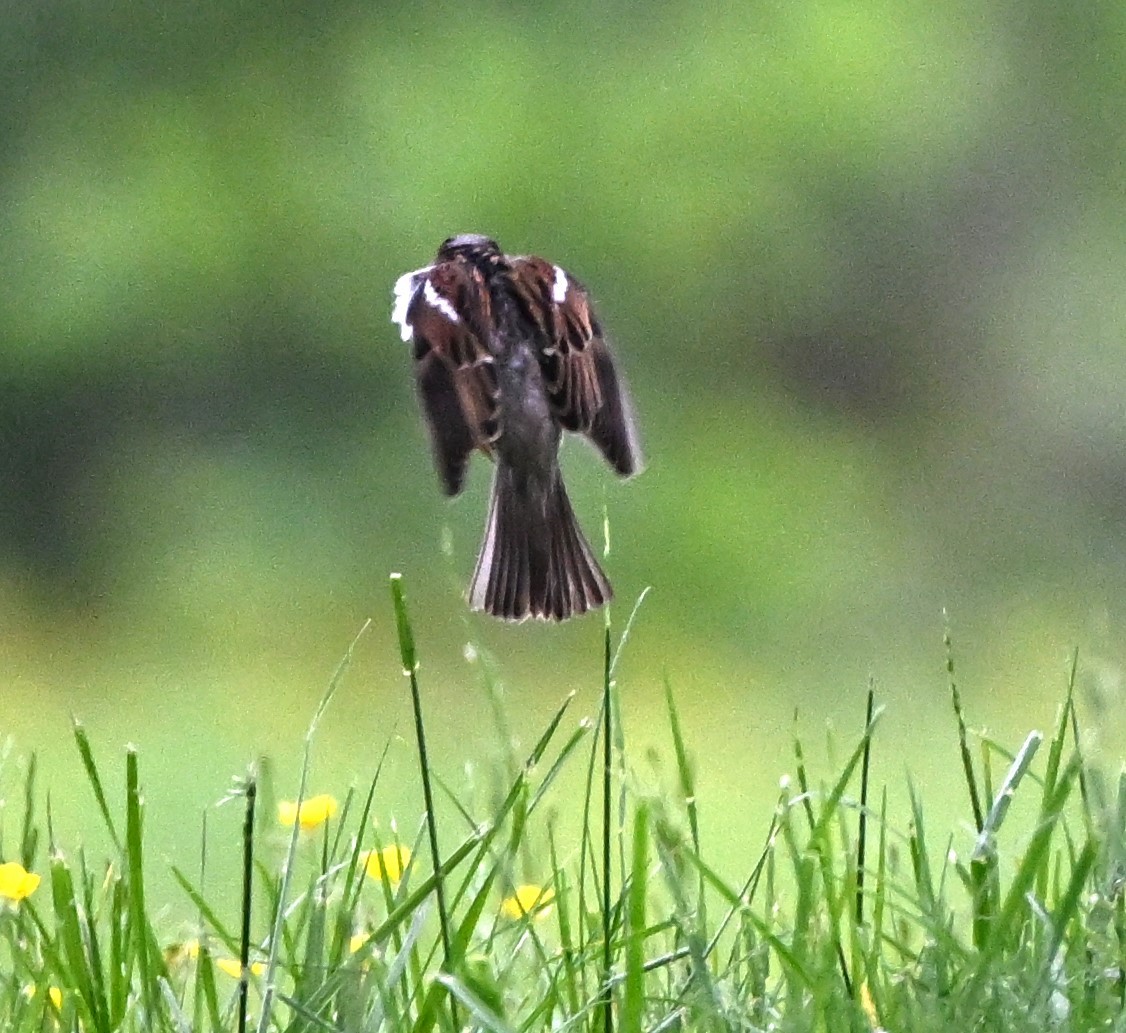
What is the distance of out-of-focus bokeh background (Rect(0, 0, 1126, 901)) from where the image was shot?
702cm

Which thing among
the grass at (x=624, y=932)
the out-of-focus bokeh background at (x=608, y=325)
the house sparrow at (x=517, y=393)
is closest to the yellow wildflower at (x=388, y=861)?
the grass at (x=624, y=932)

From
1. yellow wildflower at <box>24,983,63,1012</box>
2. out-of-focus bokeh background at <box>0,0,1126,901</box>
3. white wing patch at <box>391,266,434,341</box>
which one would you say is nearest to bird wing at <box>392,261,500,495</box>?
white wing patch at <box>391,266,434,341</box>

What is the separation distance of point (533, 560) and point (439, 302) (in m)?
0.25

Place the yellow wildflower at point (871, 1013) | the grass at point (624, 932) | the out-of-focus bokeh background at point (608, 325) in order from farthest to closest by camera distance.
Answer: the out-of-focus bokeh background at point (608, 325)
the yellow wildflower at point (871, 1013)
the grass at point (624, 932)

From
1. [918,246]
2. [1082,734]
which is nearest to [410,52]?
[918,246]

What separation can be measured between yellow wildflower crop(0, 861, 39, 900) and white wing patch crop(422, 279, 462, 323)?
0.74m

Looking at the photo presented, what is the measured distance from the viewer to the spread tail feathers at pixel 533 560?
1502 millimetres

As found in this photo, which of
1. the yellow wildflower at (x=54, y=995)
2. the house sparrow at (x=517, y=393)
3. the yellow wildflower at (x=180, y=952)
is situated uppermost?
the house sparrow at (x=517, y=393)

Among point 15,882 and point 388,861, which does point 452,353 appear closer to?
point 388,861

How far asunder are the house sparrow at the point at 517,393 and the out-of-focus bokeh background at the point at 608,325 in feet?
15.5

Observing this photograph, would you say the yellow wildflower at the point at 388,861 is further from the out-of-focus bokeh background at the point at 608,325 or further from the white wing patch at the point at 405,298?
the out-of-focus bokeh background at the point at 608,325

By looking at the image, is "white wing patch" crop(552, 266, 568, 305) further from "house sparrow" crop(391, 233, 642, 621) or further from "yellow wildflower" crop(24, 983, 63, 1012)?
"yellow wildflower" crop(24, 983, 63, 1012)

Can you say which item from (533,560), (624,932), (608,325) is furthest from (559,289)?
(608,325)

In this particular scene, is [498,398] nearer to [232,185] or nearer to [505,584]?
[505,584]
